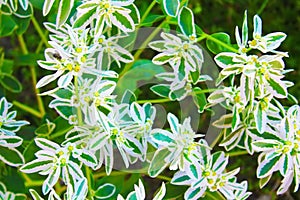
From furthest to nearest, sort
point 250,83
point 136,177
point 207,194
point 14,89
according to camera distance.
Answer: point 14,89 < point 136,177 < point 207,194 < point 250,83

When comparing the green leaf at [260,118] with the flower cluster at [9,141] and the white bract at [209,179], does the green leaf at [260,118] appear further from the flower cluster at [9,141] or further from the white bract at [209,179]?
the flower cluster at [9,141]

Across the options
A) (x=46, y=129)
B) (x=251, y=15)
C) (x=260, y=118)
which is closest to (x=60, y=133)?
(x=46, y=129)

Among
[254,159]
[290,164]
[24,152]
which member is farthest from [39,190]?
[254,159]

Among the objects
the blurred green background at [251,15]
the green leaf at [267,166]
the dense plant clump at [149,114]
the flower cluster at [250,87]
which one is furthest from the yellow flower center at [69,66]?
the blurred green background at [251,15]

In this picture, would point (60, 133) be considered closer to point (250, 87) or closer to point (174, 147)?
point (174, 147)

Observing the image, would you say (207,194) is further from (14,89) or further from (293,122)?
(14,89)

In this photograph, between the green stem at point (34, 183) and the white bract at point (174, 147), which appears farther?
the green stem at point (34, 183)

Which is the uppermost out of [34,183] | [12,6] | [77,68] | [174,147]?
[12,6]
